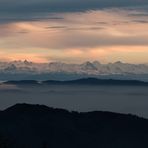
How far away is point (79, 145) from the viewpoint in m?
186

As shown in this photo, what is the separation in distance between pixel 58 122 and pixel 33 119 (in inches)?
223

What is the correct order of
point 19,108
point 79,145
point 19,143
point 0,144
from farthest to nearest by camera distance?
point 19,108 → point 79,145 → point 19,143 → point 0,144

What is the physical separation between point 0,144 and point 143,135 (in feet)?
236

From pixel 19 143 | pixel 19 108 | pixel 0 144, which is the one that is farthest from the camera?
pixel 19 108

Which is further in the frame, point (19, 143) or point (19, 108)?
point (19, 108)

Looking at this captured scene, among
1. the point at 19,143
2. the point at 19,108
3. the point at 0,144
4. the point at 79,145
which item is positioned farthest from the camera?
the point at 19,108

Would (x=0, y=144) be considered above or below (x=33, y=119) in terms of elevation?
below

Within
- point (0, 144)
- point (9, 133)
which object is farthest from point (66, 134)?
point (0, 144)

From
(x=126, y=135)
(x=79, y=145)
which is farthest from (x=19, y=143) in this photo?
(x=126, y=135)

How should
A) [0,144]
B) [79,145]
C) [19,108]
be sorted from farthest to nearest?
[19,108]
[79,145]
[0,144]

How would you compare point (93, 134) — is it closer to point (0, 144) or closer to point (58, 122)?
point (58, 122)

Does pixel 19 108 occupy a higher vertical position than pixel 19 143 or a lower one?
higher

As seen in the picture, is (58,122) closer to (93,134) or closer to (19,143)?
(93,134)

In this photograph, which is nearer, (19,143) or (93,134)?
(19,143)
